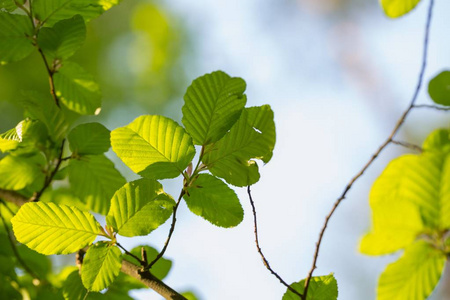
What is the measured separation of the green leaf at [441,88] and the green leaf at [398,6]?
9 centimetres

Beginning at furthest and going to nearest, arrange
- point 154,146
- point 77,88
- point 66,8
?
point 77,88 < point 66,8 < point 154,146

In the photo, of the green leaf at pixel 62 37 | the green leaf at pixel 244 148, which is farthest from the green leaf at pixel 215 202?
the green leaf at pixel 62 37

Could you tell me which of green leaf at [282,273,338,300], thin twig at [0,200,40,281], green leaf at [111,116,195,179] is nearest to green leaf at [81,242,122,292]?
green leaf at [111,116,195,179]

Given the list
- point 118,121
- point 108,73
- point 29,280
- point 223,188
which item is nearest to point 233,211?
point 223,188

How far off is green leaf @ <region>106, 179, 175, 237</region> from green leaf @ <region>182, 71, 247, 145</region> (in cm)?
9

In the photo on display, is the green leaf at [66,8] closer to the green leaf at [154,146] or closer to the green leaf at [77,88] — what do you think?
the green leaf at [77,88]

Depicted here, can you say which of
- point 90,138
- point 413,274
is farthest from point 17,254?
point 413,274

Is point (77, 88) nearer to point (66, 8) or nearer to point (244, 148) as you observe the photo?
point (66, 8)

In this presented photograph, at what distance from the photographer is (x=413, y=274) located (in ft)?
1.58

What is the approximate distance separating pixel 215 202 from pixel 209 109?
0.15 metres

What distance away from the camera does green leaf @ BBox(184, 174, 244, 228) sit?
26.0 inches

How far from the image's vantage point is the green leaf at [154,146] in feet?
1.98

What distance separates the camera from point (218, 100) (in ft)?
2.02

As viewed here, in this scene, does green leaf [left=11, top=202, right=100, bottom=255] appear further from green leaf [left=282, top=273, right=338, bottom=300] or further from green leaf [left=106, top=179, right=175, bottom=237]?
green leaf [left=282, top=273, right=338, bottom=300]
